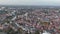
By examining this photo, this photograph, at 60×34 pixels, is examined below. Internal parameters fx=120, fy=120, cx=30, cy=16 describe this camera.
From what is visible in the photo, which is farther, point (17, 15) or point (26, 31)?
point (17, 15)

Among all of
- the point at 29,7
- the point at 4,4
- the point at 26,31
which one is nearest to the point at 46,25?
the point at 26,31

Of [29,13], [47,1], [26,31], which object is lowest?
[26,31]

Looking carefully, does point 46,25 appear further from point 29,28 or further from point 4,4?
point 4,4

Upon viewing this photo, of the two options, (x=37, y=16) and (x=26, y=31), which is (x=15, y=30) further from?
(x=37, y=16)

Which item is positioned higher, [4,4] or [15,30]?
[4,4]

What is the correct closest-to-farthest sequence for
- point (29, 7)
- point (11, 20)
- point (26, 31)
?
point (26, 31) → point (11, 20) → point (29, 7)

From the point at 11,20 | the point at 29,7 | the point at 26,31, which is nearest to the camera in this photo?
the point at 26,31
